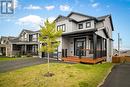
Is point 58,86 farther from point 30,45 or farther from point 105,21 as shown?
point 30,45

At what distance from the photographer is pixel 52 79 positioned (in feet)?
42.3

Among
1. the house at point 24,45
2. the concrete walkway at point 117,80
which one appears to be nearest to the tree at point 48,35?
the concrete walkway at point 117,80

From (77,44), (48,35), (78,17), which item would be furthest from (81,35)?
(48,35)

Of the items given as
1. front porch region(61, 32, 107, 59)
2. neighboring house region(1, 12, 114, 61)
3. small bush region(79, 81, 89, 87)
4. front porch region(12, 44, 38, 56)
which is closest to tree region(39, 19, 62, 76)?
small bush region(79, 81, 89, 87)

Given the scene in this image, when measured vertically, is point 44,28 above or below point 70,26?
below

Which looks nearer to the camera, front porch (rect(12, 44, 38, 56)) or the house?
the house

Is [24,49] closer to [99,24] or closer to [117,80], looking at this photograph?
[99,24]

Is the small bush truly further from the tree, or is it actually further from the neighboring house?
the neighboring house

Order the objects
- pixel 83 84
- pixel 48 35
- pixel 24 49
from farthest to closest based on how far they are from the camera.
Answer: pixel 24 49 < pixel 48 35 < pixel 83 84

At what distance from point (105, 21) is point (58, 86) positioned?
24.1 meters

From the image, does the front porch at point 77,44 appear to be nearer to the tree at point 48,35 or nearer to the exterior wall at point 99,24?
the exterior wall at point 99,24

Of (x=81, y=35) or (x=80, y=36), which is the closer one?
(x=81, y=35)

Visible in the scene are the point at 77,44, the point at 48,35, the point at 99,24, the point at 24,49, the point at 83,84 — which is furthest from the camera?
the point at 24,49

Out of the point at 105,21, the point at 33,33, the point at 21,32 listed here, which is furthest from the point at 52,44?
the point at 21,32
